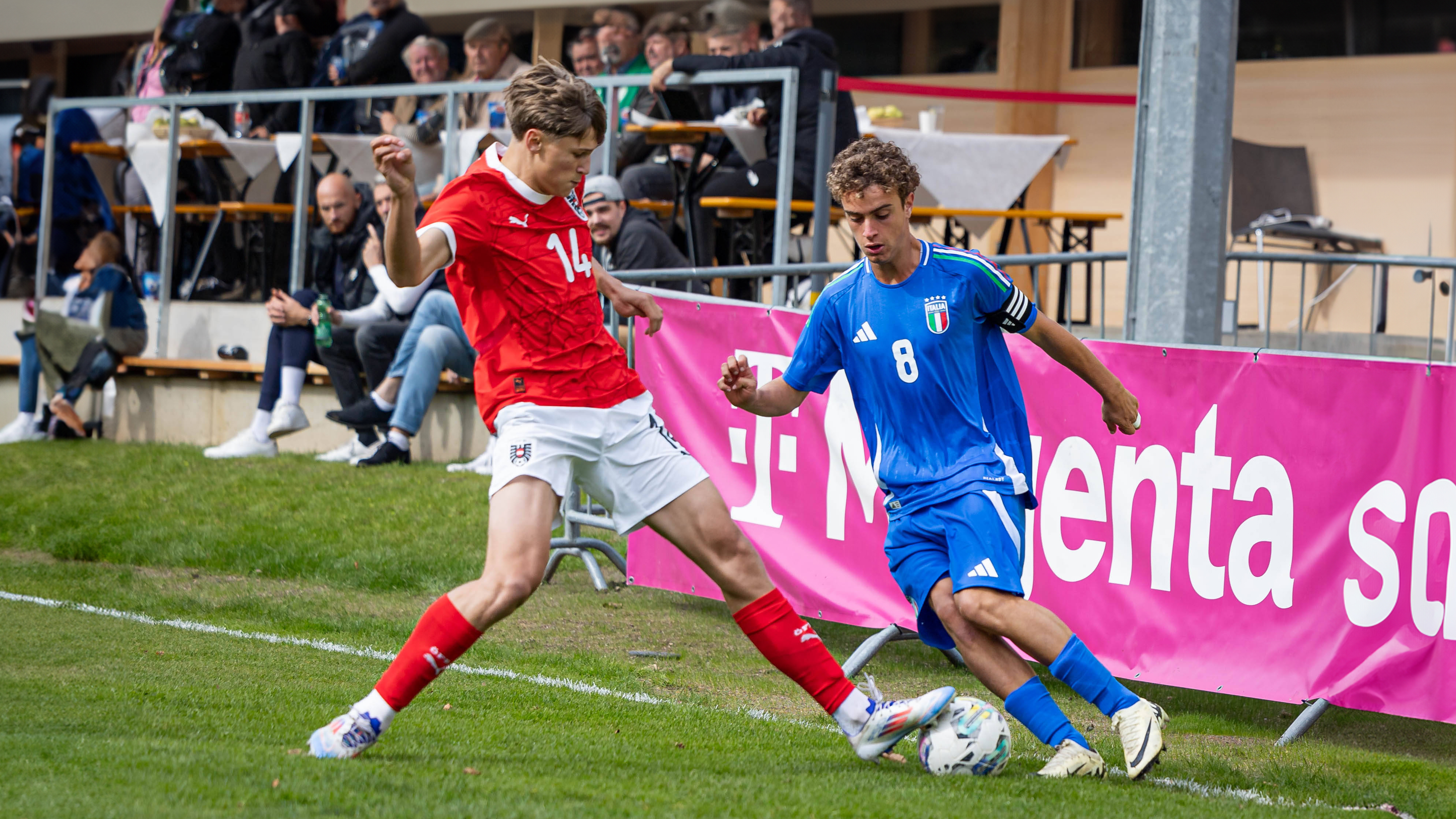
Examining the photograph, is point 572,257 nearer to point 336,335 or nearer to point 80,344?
point 336,335

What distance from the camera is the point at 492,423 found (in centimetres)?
486

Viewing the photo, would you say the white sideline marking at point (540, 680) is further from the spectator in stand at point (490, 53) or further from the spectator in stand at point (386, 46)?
the spectator in stand at point (386, 46)

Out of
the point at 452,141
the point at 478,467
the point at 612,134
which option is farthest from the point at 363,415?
the point at 612,134

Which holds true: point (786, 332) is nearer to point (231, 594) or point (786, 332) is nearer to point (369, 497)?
point (231, 594)

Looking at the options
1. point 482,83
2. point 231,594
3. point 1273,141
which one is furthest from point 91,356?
point 1273,141

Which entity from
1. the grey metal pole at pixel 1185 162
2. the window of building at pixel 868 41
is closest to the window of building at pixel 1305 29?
the window of building at pixel 868 41

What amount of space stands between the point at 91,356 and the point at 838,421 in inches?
338

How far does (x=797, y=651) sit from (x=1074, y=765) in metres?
0.89

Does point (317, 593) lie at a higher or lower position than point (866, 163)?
lower

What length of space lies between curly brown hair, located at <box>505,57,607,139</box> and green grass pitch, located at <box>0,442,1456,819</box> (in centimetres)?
187

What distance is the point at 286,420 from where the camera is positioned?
11523 millimetres

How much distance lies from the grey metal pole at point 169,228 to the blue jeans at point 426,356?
3676mm

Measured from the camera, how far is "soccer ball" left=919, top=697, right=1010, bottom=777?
466 cm

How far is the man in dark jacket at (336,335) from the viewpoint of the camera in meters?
11.3
